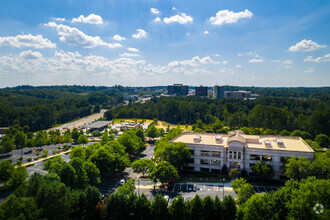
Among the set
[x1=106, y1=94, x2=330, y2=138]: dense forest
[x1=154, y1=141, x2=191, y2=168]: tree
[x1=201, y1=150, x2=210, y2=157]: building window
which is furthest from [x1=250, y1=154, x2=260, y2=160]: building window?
[x1=106, y1=94, x2=330, y2=138]: dense forest

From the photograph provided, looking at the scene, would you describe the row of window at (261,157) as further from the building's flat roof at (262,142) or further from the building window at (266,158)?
the building's flat roof at (262,142)

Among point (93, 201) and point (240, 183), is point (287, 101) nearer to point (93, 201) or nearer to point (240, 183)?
point (240, 183)

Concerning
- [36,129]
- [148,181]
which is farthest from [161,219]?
[36,129]

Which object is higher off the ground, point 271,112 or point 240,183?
point 271,112

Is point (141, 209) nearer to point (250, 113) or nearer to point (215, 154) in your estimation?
point (215, 154)

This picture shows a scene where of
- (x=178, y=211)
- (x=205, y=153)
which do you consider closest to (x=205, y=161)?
(x=205, y=153)
